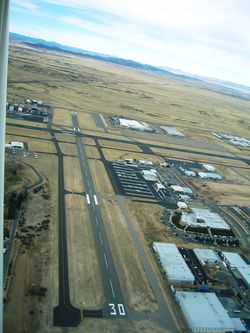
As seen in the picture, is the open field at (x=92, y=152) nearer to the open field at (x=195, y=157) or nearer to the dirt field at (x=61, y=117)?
the open field at (x=195, y=157)

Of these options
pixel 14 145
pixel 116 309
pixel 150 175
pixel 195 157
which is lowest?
pixel 116 309

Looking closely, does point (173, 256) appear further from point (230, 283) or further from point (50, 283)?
point (50, 283)

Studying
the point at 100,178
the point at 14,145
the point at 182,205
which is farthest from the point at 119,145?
the point at 182,205

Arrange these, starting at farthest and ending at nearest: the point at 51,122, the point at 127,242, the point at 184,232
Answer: the point at 51,122 < the point at 184,232 < the point at 127,242

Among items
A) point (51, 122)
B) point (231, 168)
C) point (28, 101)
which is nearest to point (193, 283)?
point (231, 168)

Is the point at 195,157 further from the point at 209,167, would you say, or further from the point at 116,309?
the point at 116,309

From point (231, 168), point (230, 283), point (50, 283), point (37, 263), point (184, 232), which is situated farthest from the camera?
point (231, 168)

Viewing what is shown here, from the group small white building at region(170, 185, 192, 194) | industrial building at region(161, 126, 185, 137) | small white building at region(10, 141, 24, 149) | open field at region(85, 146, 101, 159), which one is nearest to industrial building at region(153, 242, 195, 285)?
small white building at region(170, 185, 192, 194)
